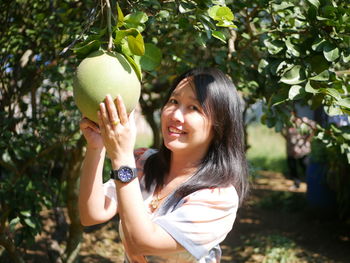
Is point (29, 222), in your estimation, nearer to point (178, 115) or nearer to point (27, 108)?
point (27, 108)

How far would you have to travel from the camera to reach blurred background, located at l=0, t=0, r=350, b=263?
5.30 ft

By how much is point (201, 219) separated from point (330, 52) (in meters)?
0.78

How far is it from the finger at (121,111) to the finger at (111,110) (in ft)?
0.05

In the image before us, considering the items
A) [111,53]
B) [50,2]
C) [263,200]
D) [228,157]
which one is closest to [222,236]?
[228,157]

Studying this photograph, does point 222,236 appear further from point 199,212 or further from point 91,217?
point 91,217

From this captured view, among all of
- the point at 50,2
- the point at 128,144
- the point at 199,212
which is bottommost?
the point at 199,212

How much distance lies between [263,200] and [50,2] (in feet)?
14.3

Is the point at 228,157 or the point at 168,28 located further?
the point at 168,28

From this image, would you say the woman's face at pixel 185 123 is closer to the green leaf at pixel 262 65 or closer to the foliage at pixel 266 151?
the green leaf at pixel 262 65

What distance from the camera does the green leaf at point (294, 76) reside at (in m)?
1.62

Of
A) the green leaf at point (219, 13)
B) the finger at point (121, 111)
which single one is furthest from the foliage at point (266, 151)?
the finger at point (121, 111)

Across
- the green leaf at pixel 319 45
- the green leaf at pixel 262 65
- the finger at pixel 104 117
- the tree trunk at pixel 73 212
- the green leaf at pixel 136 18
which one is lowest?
the tree trunk at pixel 73 212

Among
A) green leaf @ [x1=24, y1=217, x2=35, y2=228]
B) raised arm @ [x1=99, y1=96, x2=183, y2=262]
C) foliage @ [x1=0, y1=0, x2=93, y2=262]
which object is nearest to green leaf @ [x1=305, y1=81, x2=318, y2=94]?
raised arm @ [x1=99, y1=96, x2=183, y2=262]

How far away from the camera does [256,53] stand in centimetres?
241
